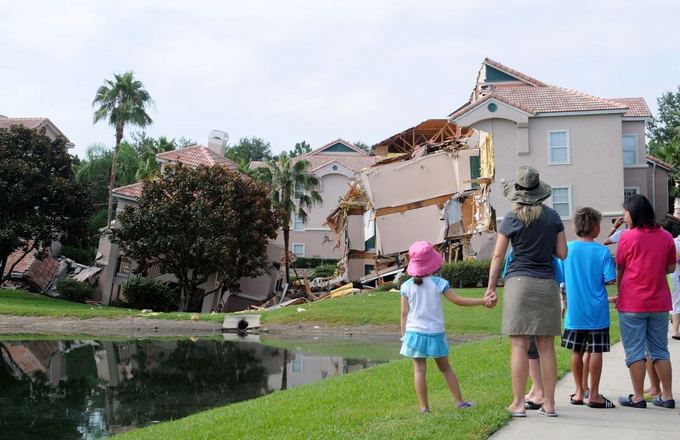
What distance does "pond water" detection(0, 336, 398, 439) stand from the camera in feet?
42.3

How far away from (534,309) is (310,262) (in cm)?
5433

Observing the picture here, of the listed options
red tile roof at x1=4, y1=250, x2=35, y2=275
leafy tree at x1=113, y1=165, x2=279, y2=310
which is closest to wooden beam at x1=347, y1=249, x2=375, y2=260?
leafy tree at x1=113, y1=165, x2=279, y2=310

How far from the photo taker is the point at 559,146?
126ft

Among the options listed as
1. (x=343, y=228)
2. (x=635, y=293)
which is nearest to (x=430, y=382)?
(x=635, y=293)

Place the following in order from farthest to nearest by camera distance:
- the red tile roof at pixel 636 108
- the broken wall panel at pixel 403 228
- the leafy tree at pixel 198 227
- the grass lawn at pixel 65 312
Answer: the broken wall panel at pixel 403 228, the red tile roof at pixel 636 108, the leafy tree at pixel 198 227, the grass lawn at pixel 65 312

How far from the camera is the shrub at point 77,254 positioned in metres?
52.6

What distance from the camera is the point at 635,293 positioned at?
8.19m

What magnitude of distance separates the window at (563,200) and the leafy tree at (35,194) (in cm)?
2332

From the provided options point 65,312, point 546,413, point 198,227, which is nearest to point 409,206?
point 198,227

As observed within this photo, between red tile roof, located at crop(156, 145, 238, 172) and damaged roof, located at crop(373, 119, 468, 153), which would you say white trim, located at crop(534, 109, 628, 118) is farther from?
red tile roof, located at crop(156, 145, 238, 172)

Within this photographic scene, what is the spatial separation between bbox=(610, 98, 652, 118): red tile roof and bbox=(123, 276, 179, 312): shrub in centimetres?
2413

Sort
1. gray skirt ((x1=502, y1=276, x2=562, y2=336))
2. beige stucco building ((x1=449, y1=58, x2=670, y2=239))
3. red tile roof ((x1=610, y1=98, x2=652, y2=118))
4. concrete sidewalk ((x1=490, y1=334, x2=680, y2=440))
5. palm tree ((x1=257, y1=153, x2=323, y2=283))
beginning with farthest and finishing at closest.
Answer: palm tree ((x1=257, y1=153, x2=323, y2=283)), red tile roof ((x1=610, y1=98, x2=652, y2=118)), beige stucco building ((x1=449, y1=58, x2=670, y2=239)), gray skirt ((x1=502, y1=276, x2=562, y2=336)), concrete sidewalk ((x1=490, y1=334, x2=680, y2=440))

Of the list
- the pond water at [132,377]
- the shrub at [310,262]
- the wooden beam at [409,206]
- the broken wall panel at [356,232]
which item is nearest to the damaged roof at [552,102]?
the wooden beam at [409,206]

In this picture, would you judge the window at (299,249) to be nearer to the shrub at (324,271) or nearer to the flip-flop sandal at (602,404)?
the shrub at (324,271)
